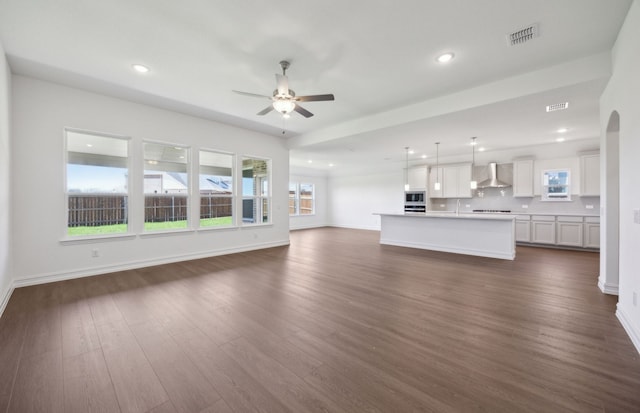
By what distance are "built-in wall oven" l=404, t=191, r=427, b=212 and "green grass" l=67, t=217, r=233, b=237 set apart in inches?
242

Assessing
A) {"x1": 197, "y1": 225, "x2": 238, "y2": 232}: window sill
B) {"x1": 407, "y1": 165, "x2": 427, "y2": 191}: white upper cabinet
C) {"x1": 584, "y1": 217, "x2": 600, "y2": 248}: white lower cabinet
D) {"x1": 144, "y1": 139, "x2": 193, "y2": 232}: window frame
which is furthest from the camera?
{"x1": 407, "y1": 165, "x2": 427, "y2": 191}: white upper cabinet

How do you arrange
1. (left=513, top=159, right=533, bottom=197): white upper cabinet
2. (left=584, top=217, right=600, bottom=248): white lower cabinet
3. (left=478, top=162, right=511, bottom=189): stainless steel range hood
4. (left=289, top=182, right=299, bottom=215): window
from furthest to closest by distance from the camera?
(left=289, top=182, right=299, bottom=215): window → (left=478, top=162, right=511, bottom=189): stainless steel range hood → (left=513, top=159, right=533, bottom=197): white upper cabinet → (left=584, top=217, right=600, bottom=248): white lower cabinet

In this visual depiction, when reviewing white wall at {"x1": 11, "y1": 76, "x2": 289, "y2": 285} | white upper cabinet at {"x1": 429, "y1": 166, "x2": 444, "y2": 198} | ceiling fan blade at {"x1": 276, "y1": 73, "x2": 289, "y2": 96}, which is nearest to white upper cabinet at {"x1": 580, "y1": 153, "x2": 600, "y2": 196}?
white upper cabinet at {"x1": 429, "y1": 166, "x2": 444, "y2": 198}

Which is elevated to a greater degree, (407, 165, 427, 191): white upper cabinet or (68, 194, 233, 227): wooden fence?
(407, 165, 427, 191): white upper cabinet

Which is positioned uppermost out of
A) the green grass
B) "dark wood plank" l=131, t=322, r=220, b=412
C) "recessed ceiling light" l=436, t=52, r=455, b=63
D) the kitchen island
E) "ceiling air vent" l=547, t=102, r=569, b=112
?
"recessed ceiling light" l=436, t=52, r=455, b=63

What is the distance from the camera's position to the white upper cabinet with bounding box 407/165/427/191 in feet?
29.0

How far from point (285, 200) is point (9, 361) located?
5626 millimetres

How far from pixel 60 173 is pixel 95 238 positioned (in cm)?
111

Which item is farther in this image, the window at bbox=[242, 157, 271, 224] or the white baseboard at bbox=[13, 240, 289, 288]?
the window at bbox=[242, 157, 271, 224]

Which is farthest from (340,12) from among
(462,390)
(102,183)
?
(102,183)

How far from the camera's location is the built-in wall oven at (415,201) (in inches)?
349

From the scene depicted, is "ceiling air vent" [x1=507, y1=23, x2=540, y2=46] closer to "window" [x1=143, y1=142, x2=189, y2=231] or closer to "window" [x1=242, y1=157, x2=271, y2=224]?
"window" [x1=242, y1=157, x2=271, y2=224]

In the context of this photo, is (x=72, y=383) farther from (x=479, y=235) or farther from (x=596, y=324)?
(x=479, y=235)

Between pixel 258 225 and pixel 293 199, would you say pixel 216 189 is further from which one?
pixel 293 199
